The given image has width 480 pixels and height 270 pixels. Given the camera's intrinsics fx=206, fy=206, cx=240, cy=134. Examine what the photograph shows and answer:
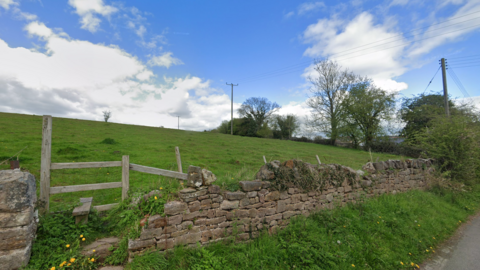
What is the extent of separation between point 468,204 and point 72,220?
45.5 feet

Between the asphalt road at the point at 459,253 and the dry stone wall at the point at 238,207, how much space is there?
90.7 inches

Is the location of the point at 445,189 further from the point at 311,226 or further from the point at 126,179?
the point at 126,179

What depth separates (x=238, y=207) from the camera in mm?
4605

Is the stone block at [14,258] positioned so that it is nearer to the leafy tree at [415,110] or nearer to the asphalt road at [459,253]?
the asphalt road at [459,253]

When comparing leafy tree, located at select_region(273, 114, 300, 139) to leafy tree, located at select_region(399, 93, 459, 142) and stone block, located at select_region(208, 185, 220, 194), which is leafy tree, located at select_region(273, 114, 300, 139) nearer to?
leafy tree, located at select_region(399, 93, 459, 142)

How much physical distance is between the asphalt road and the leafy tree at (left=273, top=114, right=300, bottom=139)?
36.0 m

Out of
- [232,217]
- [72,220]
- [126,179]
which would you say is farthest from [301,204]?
[72,220]

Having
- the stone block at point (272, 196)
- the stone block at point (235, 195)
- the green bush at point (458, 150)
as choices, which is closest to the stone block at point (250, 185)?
the stone block at point (235, 195)

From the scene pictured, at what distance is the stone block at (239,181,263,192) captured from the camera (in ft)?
15.4

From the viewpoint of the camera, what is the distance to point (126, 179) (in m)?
4.96

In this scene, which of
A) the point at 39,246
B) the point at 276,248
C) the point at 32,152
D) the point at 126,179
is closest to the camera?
the point at 39,246

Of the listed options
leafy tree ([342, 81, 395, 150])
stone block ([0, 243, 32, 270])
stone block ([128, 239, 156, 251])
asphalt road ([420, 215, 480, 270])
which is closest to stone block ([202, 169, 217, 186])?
stone block ([128, 239, 156, 251])

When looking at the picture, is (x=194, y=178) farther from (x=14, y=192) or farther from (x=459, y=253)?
(x=459, y=253)

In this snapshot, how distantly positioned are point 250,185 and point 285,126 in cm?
3981
